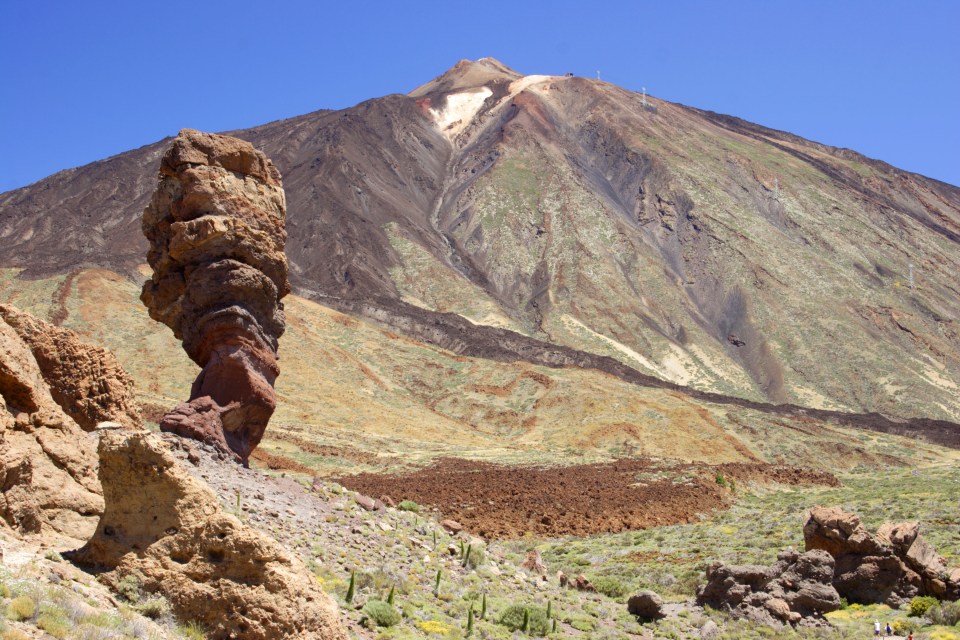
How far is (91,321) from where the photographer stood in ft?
195

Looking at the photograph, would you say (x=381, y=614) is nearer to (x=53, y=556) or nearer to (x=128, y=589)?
(x=128, y=589)

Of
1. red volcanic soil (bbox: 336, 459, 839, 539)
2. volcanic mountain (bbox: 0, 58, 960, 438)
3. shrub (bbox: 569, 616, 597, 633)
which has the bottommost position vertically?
shrub (bbox: 569, 616, 597, 633)

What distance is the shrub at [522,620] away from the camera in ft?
45.5

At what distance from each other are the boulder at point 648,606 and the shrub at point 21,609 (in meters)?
11.8

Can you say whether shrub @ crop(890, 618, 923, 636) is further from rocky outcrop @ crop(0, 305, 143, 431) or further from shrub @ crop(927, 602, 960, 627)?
rocky outcrop @ crop(0, 305, 143, 431)

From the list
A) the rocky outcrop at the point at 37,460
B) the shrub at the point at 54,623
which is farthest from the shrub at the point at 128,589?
the rocky outcrop at the point at 37,460

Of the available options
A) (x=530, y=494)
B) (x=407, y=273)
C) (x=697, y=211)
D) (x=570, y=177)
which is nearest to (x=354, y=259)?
(x=407, y=273)

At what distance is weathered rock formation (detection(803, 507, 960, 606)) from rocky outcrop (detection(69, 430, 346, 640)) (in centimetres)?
1179

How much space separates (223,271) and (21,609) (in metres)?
12.2

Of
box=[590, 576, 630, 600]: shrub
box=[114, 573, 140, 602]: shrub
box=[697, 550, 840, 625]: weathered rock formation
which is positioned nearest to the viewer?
box=[114, 573, 140, 602]: shrub

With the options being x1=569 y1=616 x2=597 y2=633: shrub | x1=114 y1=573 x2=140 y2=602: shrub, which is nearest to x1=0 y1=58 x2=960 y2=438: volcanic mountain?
x1=569 y1=616 x2=597 y2=633: shrub

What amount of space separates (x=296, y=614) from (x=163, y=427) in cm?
967

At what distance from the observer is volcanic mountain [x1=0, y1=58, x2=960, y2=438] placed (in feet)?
300

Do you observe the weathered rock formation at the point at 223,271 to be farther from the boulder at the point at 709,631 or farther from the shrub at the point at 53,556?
the boulder at the point at 709,631
